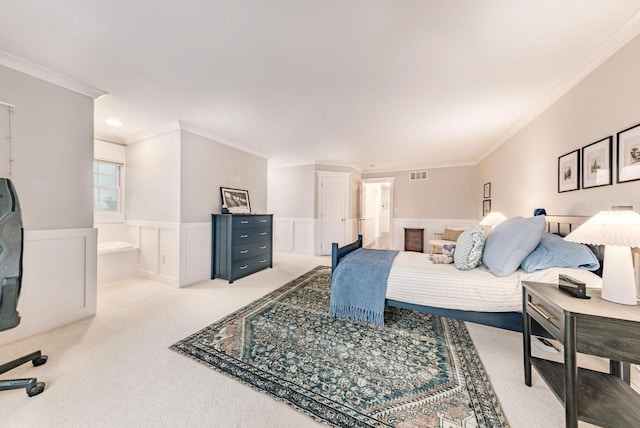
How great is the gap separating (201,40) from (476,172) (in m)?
6.16

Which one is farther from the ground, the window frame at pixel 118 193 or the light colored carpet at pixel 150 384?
the window frame at pixel 118 193

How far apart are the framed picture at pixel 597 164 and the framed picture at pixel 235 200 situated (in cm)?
435

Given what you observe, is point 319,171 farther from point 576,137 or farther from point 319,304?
point 576,137

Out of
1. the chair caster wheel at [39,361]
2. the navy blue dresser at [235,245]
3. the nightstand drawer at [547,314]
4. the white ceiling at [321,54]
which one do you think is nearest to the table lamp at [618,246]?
the nightstand drawer at [547,314]

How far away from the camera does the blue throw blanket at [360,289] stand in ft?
6.93

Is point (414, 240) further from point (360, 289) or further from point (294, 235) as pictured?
point (360, 289)

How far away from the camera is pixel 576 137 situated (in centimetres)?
208

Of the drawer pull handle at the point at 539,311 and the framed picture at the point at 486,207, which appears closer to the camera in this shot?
the drawer pull handle at the point at 539,311

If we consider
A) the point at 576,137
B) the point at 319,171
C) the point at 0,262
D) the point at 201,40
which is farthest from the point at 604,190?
the point at 319,171

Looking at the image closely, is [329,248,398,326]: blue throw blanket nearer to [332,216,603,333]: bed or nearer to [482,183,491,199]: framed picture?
[332,216,603,333]: bed

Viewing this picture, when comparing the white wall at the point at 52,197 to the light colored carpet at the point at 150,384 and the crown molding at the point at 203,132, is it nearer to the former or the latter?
the light colored carpet at the point at 150,384

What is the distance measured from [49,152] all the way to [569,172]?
16.4 feet

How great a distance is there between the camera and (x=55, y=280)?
218 cm

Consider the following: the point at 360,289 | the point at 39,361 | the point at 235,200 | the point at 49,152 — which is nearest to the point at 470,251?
the point at 360,289
